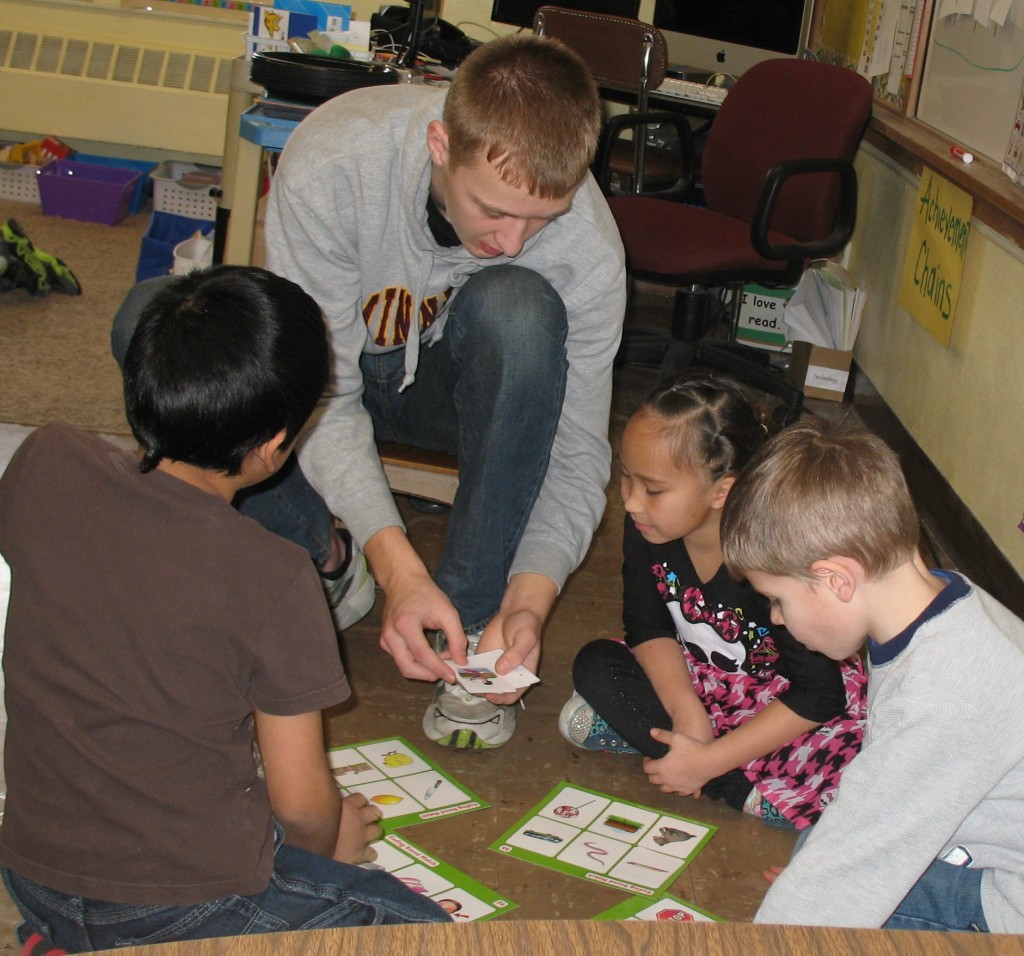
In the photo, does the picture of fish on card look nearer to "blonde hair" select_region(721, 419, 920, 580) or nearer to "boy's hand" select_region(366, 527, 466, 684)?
"boy's hand" select_region(366, 527, 466, 684)

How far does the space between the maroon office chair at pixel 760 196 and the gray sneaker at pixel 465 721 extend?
4.84ft

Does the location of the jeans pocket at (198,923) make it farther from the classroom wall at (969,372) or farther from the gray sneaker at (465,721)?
the classroom wall at (969,372)

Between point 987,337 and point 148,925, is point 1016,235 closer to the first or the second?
point 987,337

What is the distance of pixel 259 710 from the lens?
103 centimetres

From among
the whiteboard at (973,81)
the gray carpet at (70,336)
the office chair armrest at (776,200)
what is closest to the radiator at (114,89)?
the gray carpet at (70,336)

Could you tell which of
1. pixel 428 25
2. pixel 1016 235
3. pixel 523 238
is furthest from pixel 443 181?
pixel 428 25

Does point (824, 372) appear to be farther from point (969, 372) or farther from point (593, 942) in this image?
point (593, 942)

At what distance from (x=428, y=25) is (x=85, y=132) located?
93.8 inches

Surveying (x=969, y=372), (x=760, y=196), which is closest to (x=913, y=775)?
(x=969, y=372)

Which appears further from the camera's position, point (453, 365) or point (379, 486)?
point (453, 365)

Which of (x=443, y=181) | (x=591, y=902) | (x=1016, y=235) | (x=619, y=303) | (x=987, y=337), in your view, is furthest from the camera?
(x=987, y=337)

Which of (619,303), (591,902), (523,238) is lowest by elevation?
(591,902)

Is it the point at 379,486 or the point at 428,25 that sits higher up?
the point at 428,25

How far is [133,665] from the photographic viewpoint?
947 millimetres
